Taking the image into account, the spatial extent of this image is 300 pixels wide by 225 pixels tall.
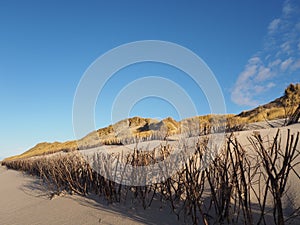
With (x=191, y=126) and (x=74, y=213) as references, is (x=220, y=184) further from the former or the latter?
(x=191, y=126)

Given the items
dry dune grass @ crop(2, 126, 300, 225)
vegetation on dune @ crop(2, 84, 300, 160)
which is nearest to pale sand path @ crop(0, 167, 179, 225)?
dry dune grass @ crop(2, 126, 300, 225)

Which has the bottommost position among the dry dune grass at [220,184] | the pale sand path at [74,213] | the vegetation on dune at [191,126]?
the pale sand path at [74,213]

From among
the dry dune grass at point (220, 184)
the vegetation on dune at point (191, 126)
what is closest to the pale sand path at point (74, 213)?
the dry dune grass at point (220, 184)

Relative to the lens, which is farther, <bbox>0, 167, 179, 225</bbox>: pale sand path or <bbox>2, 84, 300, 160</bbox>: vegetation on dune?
<bbox>2, 84, 300, 160</bbox>: vegetation on dune

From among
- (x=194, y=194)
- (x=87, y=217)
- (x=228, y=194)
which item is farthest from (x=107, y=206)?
(x=228, y=194)

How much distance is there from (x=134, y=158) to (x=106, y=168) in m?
0.43

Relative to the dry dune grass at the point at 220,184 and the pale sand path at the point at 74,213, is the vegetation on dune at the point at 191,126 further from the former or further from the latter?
the pale sand path at the point at 74,213

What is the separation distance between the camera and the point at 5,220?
9.91 ft

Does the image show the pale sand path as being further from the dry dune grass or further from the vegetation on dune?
the vegetation on dune

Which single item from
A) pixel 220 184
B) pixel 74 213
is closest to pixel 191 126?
pixel 220 184

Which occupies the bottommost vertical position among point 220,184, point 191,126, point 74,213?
point 74,213

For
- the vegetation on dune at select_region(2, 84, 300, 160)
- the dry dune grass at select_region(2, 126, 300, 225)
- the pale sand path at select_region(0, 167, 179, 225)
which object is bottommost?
the pale sand path at select_region(0, 167, 179, 225)

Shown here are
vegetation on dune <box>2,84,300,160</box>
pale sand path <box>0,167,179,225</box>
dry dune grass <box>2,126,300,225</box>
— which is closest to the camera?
dry dune grass <box>2,126,300,225</box>

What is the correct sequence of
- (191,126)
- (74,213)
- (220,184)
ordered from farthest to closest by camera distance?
(191,126) → (74,213) → (220,184)
